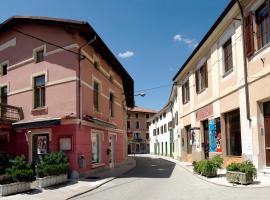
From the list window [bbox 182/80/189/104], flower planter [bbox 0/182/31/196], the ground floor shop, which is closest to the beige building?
window [bbox 182/80/189/104]

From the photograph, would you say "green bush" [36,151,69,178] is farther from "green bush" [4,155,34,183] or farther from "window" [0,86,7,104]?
"window" [0,86,7,104]

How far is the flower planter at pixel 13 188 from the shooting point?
39.8ft

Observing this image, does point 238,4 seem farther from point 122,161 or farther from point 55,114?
point 122,161

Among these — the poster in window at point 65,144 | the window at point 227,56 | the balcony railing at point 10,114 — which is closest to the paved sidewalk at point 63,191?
the poster in window at point 65,144

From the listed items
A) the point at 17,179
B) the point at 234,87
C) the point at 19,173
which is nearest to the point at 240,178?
the point at 234,87

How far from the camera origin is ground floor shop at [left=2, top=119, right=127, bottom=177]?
17.0 m

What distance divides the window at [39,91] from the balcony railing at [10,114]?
46.2 inches

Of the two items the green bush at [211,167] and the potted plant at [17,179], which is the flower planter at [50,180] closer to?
the potted plant at [17,179]

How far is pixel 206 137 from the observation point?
22.0 meters

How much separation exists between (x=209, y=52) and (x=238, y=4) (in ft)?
18.9

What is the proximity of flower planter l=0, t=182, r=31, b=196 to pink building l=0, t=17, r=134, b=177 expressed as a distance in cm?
402

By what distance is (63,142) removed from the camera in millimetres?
17203

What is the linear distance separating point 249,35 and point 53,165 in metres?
10.1

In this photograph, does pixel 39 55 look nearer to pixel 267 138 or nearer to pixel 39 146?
pixel 39 146
